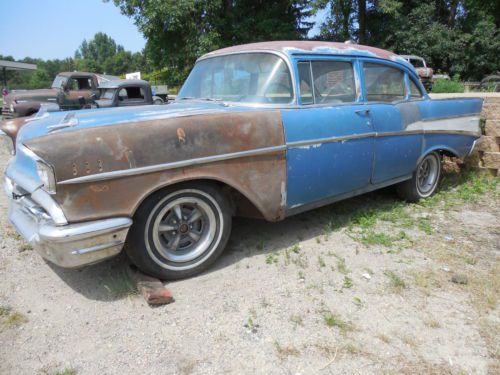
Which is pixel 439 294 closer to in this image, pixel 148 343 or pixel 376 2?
pixel 148 343

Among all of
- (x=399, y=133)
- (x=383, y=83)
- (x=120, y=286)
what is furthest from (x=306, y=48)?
(x=120, y=286)

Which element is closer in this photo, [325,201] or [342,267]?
[342,267]

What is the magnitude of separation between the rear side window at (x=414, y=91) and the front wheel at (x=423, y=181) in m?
0.70

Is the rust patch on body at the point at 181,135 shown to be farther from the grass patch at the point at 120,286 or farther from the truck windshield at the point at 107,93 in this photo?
the truck windshield at the point at 107,93

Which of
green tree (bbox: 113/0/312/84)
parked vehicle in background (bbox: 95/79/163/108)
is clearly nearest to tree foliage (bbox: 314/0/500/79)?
green tree (bbox: 113/0/312/84)

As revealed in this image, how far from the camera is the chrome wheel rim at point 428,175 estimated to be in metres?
4.82

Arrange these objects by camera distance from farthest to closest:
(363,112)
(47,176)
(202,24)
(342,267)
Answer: (202,24) → (363,112) → (342,267) → (47,176)

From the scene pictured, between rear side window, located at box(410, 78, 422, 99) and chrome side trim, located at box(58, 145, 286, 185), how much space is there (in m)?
2.19

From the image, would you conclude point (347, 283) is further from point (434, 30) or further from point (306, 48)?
point (434, 30)

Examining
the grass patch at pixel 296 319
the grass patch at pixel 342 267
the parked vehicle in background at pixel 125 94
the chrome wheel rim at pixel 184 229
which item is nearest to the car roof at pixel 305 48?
the chrome wheel rim at pixel 184 229

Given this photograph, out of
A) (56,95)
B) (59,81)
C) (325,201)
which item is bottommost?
(325,201)

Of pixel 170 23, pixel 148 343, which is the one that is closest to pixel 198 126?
pixel 148 343

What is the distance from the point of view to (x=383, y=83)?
13.8ft

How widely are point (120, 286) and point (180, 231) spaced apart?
560 millimetres
